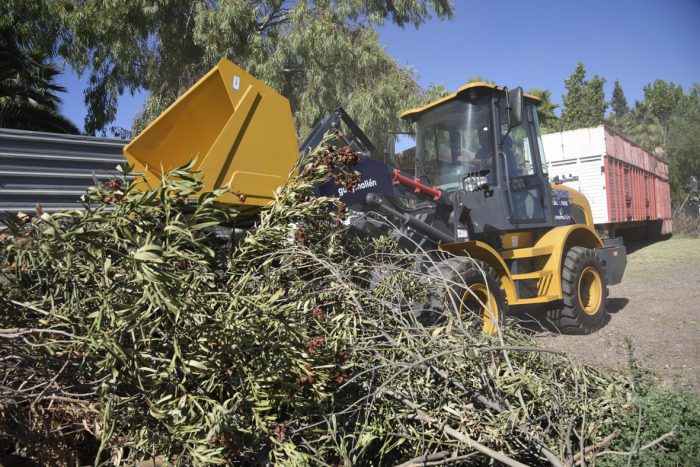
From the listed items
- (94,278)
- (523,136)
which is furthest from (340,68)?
(94,278)

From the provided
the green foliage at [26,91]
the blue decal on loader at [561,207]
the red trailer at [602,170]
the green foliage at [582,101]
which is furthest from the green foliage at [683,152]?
the green foliage at [26,91]

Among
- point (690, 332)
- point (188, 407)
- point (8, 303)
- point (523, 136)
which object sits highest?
point (523, 136)

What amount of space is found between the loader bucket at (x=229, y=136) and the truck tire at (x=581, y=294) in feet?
14.7

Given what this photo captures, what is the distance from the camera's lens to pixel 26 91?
11719mm

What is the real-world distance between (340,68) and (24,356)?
1322 cm

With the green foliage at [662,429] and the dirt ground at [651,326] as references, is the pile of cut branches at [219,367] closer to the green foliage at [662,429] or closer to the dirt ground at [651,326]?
the green foliage at [662,429]

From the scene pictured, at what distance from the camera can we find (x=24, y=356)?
2354 mm

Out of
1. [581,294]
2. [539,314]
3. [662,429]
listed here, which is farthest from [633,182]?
[662,429]

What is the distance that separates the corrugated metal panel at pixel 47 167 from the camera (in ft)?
15.2

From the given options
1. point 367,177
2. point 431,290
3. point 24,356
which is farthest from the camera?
point 367,177

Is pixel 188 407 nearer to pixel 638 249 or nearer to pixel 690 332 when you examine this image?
pixel 690 332

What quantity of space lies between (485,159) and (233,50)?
350 inches

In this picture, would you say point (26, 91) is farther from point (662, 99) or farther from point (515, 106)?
point (662, 99)

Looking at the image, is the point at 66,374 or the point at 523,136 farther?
the point at 523,136
